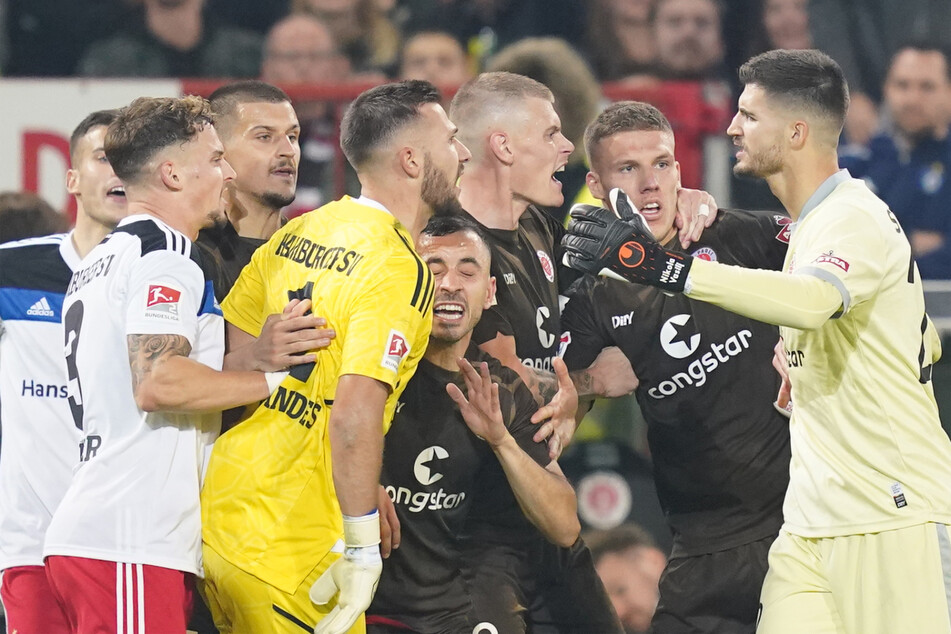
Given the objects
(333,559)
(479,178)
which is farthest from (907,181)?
(333,559)

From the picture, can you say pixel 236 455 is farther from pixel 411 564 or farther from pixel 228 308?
pixel 411 564

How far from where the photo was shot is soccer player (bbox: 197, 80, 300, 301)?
193 inches

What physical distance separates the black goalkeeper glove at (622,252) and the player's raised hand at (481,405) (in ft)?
2.34

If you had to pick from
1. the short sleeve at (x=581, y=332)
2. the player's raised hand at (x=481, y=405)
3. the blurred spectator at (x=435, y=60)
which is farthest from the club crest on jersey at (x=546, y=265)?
the blurred spectator at (x=435, y=60)

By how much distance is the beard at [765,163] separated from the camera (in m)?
4.27

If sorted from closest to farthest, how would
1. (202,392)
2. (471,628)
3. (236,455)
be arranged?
(202,392) < (236,455) < (471,628)

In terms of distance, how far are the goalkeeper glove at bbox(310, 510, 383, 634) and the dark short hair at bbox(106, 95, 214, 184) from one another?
1.26 meters

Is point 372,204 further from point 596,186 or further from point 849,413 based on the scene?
point 849,413

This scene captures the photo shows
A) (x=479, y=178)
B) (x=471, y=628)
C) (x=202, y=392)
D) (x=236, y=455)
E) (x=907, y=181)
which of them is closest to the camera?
(x=202, y=392)

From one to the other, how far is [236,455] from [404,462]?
755 mm

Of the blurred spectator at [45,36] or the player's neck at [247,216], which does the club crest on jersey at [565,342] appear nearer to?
the player's neck at [247,216]

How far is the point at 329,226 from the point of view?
410cm

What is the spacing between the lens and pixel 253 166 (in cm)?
492

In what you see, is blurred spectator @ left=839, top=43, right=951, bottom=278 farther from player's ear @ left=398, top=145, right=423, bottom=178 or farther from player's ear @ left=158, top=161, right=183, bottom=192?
player's ear @ left=158, top=161, right=183, bottom=192
